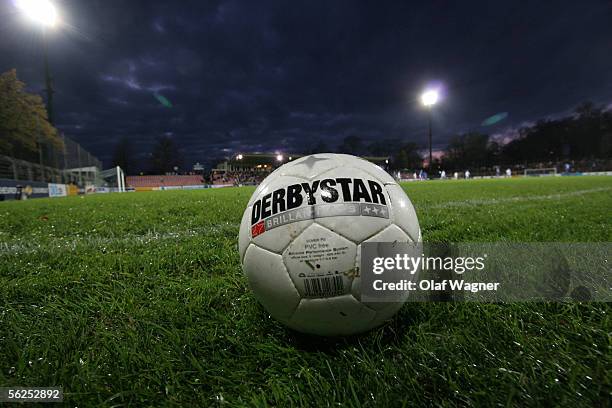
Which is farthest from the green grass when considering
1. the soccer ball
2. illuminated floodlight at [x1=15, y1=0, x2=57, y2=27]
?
illuminated floodlight at [x1=15, y1=0, x2=57, y2=27]

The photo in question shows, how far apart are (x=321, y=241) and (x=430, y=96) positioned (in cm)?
5022

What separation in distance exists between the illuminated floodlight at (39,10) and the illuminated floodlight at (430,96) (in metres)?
42.2

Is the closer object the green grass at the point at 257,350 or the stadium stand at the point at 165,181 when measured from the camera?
the green grass at the point at 257,350

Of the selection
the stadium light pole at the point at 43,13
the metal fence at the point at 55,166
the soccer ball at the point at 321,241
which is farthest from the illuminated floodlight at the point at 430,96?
the soccer ball at the point at 321,241

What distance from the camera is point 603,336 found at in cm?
131

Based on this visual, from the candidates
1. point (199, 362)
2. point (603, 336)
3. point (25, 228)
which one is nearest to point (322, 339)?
point (199, 362)

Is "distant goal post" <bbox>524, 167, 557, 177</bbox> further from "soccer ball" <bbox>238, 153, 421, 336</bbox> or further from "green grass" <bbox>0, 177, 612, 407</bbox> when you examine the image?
"soccer ball" <bbox>238, 153, 421, 336</bbox>

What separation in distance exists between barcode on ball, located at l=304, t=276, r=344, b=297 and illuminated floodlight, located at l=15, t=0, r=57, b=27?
106ft

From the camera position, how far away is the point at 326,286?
1345 mm

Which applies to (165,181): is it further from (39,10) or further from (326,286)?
(326,286)

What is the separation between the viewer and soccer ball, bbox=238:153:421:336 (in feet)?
4.43

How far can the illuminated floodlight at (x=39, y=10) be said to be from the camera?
897 inches

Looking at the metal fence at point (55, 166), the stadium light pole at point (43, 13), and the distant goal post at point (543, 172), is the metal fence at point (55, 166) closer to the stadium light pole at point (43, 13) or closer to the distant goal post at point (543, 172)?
the stadium light pole at point (43, 13)

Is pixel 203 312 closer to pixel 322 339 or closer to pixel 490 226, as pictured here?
pixel 322 339
